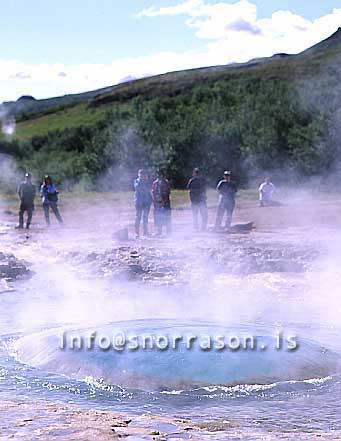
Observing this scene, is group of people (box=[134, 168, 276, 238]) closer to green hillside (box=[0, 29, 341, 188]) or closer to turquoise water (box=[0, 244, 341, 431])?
turquoise water (box=[0, 244, 341, 431])

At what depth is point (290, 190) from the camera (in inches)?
1064

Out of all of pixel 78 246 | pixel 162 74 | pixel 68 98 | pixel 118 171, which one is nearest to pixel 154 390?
pixel 78 246

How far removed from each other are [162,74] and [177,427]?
84.4 metres

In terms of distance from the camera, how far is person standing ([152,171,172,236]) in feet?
46.4

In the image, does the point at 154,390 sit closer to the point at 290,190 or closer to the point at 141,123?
the point at 290,190

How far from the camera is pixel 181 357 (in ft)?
17.0

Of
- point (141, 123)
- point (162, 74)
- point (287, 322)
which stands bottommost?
point (287, 322)

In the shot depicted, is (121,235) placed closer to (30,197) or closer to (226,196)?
(226,196)

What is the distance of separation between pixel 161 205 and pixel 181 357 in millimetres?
9064

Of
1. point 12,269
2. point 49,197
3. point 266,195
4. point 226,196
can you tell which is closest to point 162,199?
point 226,196

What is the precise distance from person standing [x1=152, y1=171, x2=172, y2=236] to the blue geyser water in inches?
322

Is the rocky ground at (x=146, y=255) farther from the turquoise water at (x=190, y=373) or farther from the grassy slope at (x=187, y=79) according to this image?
the grassy slope at (x=187, y=79)

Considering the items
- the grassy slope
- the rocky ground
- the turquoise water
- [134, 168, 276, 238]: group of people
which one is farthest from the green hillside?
the turquoise water

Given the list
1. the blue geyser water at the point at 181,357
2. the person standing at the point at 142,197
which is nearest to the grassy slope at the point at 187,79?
the person standing at the point at 142,197
